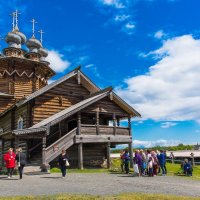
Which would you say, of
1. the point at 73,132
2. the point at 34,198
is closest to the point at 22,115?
the point at 73,132

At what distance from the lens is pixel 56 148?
21.5 metres

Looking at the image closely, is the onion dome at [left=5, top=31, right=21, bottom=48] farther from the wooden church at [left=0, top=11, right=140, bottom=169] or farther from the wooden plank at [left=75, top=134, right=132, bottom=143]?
the wooden plank at [left=75, top=134, right=132, bottom=143]

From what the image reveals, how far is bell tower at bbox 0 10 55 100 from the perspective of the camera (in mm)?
33719

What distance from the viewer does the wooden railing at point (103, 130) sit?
78.6 ft

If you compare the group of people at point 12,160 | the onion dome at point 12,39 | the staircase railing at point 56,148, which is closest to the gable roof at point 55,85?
the staircase railing at point 56,148

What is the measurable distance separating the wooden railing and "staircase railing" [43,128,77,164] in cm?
113

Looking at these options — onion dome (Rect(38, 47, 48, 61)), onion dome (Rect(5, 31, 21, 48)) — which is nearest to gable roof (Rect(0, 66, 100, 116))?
onion dome (Rect(5, 31, 21, 48))

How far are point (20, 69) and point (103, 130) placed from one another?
14.1 meters

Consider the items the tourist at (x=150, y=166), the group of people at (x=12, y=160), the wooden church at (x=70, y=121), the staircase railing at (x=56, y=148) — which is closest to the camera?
the group of people at (x=12, y=160)

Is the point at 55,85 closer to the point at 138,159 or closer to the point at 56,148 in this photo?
the point at 56,148

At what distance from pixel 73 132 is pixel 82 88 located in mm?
6552

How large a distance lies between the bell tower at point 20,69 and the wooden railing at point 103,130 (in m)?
12.1

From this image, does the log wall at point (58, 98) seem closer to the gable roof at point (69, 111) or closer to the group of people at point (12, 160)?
the gable roof at point (69, 111)

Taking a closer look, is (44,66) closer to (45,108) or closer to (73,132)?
(45,108)
